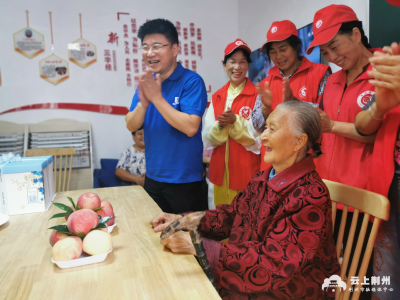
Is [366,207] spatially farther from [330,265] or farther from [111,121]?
[111,121]

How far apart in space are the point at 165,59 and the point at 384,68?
108 cm

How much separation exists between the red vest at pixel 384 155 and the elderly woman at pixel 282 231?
13.3 inches

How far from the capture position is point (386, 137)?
1.24 meters

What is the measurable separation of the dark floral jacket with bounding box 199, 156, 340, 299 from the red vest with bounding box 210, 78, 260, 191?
1188 mm

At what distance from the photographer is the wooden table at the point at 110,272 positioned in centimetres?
74

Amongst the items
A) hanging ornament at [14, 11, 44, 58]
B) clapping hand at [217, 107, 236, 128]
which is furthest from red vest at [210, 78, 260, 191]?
hanging ornament at [14, 11, 44, 58]

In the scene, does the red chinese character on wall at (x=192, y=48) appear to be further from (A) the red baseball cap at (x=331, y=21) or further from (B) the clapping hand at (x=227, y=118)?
(A) the red baseball cap at (x=331, y=21)

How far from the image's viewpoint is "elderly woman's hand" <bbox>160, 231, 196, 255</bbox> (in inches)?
36.5

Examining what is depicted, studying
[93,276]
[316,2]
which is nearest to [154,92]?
[93,276]

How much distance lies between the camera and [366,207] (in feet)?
3.40

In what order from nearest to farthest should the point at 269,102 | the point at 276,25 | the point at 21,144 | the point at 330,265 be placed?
the point at 330,265
the point at 269,102
the point at 276,25
the point at 21,144

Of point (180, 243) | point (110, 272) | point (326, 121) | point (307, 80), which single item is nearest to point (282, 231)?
point (180, 243)

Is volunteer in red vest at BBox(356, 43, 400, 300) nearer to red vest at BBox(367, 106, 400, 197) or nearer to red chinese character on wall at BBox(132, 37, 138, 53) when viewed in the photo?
red vest at BBox(367, 106, 400, 197)

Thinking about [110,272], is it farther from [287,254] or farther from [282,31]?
[282,31]
